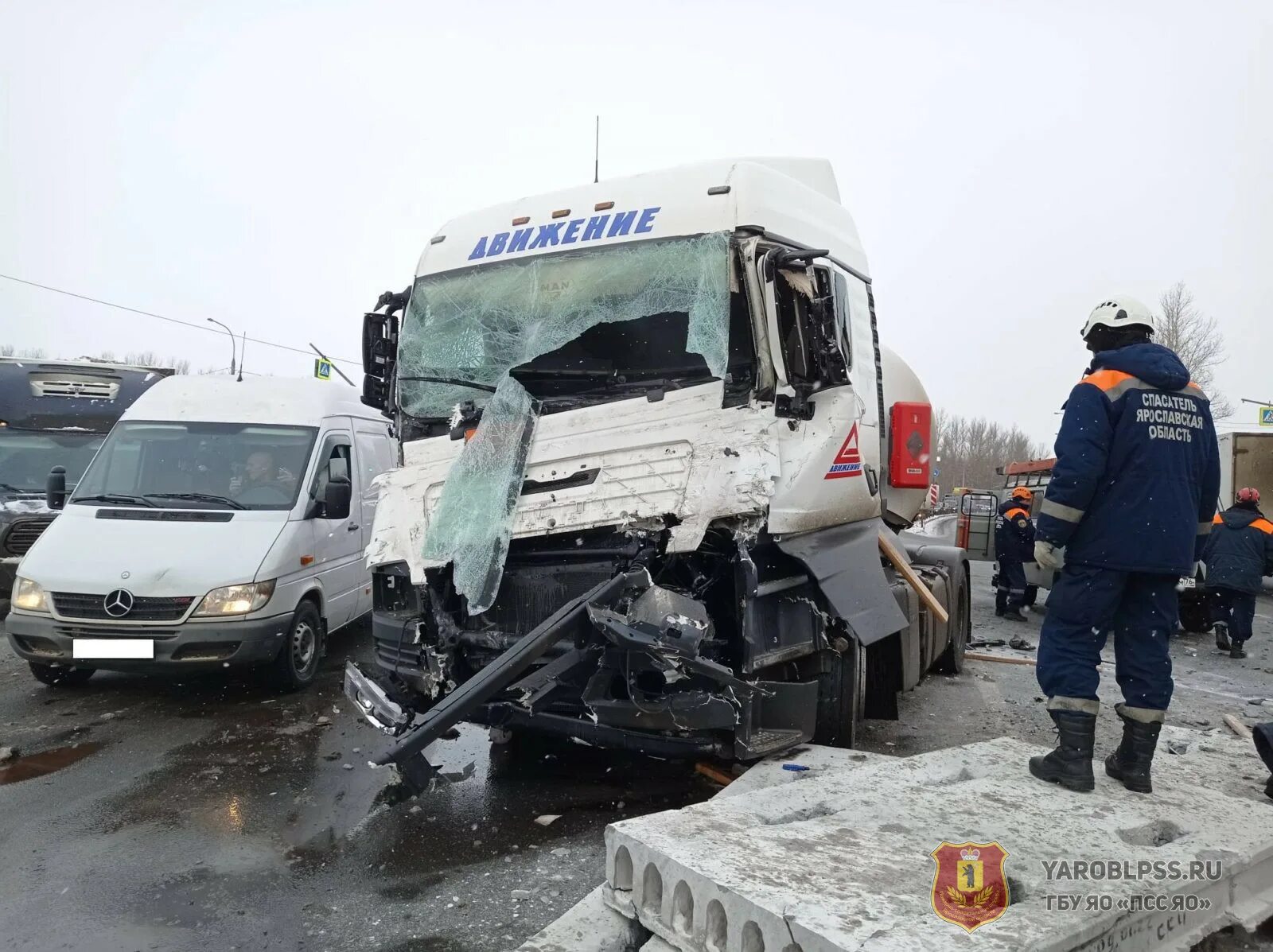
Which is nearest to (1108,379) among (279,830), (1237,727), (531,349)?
(531,349)

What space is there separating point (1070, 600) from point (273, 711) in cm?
498


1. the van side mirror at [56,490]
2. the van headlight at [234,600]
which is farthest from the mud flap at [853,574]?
the van side mirror at [56,490]

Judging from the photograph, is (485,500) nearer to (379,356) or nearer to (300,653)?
(379,356)

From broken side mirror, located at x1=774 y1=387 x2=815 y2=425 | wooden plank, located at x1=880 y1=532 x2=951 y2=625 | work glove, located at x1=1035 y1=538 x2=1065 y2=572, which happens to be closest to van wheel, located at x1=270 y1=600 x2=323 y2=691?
broken side mirror, located at x1=774 y1=387 x2=815 y2=425

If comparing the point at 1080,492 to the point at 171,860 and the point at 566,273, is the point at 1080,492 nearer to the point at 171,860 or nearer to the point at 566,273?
the point at 566,273

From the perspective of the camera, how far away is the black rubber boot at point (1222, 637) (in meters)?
8.97

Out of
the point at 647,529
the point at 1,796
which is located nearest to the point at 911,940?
the point at 647,529

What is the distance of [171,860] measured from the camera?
3723mm

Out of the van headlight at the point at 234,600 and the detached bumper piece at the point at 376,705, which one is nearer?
the detached bumper piece at the point at 376,705

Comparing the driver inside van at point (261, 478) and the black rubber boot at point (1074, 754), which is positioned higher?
the driver inside van at point (261, 478)

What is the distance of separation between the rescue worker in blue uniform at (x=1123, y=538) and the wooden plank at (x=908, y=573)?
1625 mm

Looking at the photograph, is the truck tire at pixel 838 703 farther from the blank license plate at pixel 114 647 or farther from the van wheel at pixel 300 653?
the blank license plate at pixel 114 647

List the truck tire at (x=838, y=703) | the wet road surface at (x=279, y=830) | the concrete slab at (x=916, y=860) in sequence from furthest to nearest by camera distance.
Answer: the truck tire at (x=838, y=703) < the wet road surface at (x=279, y=830) < the concrete slab at (x=916, y=860)

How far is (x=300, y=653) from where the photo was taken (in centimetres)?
646
